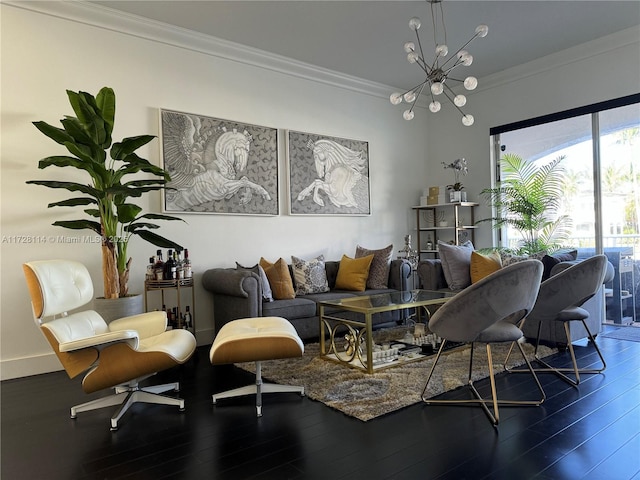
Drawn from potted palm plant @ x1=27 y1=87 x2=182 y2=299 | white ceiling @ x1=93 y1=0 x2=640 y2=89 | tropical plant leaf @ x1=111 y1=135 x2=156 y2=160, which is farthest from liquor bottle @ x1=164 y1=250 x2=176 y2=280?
white ceiling @ x1=93 y1=0 x2=640 y2=89

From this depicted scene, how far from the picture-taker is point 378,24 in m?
4.27

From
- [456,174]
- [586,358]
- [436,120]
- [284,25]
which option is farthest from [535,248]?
[284,25]

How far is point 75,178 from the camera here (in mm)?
3750

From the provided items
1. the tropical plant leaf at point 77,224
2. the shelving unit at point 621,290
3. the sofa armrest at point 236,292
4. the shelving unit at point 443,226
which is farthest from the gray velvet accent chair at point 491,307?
the shelving unit at point 443,226

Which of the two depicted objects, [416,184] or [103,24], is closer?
[103,24]

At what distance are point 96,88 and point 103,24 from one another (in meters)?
0.59

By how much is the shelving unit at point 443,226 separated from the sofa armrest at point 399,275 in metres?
1.20

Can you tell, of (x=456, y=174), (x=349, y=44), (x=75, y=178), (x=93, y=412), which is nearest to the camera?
(x=93, y=412)

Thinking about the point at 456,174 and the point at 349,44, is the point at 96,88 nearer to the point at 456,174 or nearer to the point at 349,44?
the point at 349,44

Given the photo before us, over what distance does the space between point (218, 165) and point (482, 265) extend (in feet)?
9.79

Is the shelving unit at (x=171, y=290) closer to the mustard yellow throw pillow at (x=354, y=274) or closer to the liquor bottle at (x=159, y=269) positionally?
the liquor bottle at (x=159, y=269)

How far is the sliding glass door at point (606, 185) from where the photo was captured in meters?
4.72

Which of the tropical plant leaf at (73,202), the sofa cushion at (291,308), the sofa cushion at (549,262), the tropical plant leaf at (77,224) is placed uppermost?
the tropical plant leaf at (73,202)

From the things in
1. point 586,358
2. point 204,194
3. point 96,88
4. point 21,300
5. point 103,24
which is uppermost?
point 103,24
